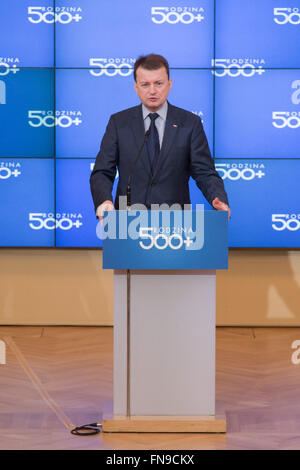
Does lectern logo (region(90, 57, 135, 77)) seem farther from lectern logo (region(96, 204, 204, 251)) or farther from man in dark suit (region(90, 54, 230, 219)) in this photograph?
lectern logo (region(96, 204, 204, 251))

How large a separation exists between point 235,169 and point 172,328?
8.96ft

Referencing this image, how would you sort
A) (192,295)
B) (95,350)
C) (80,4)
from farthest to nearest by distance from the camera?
(80,4), (95,350), (192,295)

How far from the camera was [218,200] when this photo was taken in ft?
11.4

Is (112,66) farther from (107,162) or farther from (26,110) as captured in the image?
(107,162)

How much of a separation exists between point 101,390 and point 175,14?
3067 mm

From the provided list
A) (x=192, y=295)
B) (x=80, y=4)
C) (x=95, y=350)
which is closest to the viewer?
(x=192, y=295)

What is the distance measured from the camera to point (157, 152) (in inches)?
151

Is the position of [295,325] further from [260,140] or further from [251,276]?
[260,140]

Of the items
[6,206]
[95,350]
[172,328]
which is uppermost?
[6,206]

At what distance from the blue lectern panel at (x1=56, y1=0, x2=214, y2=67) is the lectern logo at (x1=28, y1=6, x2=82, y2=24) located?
2 centimetres

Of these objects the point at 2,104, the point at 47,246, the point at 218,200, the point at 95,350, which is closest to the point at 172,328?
the point at 218,200

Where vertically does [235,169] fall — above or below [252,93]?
below

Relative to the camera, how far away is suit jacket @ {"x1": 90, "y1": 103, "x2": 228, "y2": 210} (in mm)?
3805

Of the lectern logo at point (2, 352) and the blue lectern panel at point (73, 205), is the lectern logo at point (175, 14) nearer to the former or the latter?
the blue lectern panel at point (73, 205)
